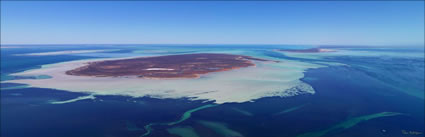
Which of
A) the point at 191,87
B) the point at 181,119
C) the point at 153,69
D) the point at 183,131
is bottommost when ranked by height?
the point at 183,131

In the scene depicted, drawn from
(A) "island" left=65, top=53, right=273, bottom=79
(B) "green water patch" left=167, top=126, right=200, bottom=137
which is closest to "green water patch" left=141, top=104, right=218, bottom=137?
(B) "green water patch" left=167, top=126, right=200, bottom=137

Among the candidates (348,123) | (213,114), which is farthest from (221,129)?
(348,123)

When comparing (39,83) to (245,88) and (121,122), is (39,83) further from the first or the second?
(245,88)

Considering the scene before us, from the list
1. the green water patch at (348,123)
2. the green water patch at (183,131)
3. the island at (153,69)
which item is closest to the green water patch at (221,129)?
the green water patch at (183,131)

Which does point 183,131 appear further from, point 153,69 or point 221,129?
point 153,69

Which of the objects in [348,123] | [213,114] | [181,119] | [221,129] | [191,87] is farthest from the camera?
[191,87]

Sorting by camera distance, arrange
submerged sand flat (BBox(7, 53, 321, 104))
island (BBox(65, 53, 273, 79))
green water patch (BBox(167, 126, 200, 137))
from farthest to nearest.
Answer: island (BBox(65, 53, 273, 79)) < submerged sand flat (BBox(7, 53, 321, 104)) < green water patch (BBox(167, 126, 200, 137))

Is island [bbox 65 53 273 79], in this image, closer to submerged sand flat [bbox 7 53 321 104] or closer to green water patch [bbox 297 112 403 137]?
submerged sand flat [bbox 7 53 321 104]
